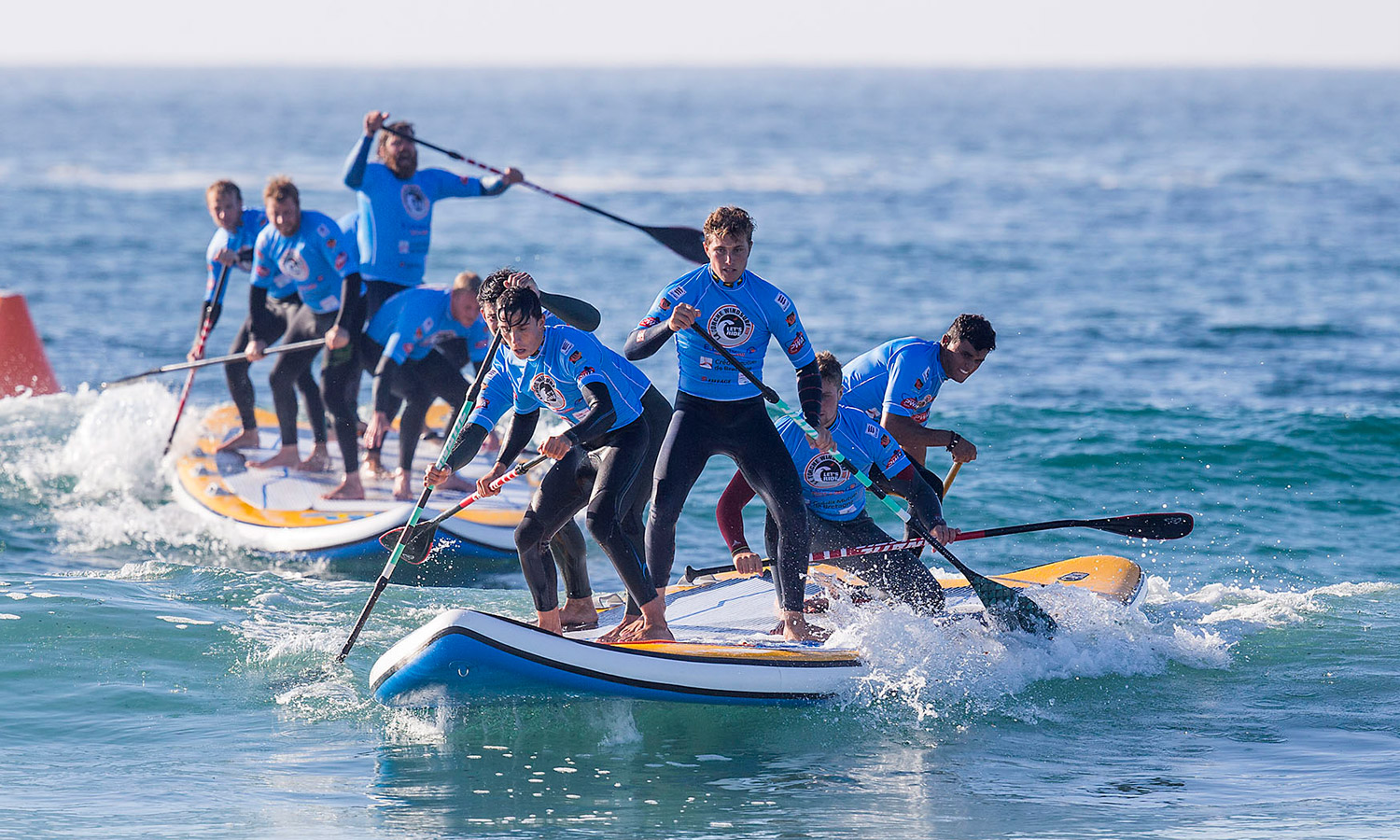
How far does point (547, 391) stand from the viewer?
23.1 feet

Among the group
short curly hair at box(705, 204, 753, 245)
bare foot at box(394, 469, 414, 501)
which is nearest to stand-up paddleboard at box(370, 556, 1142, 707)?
short curly hair at box(705, 204, 753, 245)

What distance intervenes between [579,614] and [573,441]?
116cm

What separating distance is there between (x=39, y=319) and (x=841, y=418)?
16.0 metres

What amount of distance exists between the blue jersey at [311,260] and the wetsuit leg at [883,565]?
183 inches

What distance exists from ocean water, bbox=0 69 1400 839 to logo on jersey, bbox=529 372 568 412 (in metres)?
1.42

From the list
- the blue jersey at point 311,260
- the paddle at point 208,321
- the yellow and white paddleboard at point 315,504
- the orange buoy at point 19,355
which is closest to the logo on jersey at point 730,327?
the yellow and white paddleboard at point 315,504

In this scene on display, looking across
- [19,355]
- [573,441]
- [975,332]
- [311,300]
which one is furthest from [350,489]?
[19,355]

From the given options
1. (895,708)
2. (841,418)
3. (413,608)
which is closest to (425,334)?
(413,608)

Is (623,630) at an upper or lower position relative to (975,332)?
lower

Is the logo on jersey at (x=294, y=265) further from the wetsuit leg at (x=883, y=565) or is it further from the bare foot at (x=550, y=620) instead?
the wetsuit leg at (x=883, y=565)

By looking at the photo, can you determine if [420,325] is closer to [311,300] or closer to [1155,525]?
[311,300]

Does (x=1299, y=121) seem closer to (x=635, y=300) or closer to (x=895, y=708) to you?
(x=635, y=300)

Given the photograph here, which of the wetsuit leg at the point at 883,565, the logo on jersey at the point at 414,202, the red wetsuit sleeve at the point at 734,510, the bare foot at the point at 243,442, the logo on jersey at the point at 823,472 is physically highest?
the logo on jersey at the point at 414,202

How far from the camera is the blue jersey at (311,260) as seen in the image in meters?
10.6
